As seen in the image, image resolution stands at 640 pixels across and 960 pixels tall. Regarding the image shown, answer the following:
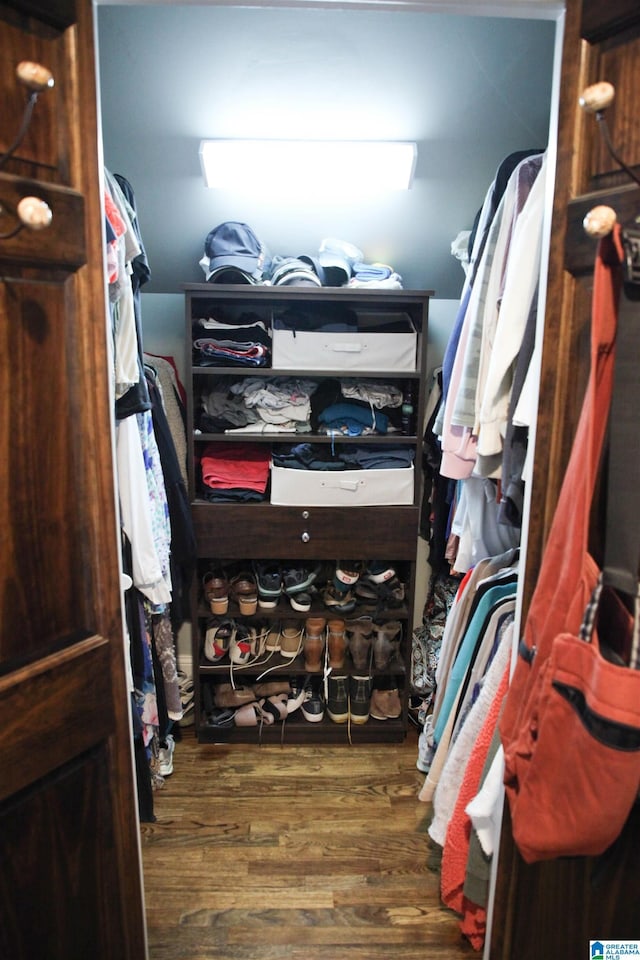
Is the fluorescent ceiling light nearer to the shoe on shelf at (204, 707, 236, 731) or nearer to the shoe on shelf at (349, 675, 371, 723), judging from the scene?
the shoe on shelf at (349, 675, 371, 723)

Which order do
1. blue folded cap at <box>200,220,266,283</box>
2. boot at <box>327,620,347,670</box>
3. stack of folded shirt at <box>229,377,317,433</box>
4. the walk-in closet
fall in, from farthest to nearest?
1. boot at <box>327,620,347,670</box>
2. stack of folded shirt at <box>229,377,317,433</box>
3. blue folded cap at <box>200,220,266,283</box>
4. the walk-in closet

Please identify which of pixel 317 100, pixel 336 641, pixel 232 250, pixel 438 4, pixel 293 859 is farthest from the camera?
pixel 336 641

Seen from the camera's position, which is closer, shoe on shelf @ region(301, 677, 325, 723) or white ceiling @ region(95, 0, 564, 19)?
white ceiling @ region(95, 0, 564, 19)

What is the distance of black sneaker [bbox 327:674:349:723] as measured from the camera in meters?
2.21

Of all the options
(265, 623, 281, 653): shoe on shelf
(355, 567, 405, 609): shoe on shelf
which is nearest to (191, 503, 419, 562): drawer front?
(355, 567, 405, 609): shoe on shelf

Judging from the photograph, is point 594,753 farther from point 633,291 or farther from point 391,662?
point 391,662

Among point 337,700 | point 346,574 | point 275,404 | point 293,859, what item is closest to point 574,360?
point 275,404

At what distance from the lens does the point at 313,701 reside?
2225 mm

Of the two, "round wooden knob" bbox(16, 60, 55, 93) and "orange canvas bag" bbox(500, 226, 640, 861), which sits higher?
"round wooden knob" bbox(16, 60, 55, 93)

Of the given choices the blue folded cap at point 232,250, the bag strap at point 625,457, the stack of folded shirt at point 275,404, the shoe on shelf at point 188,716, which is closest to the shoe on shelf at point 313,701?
the shoe on shelf at point 188,716

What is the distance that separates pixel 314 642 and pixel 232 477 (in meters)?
0.73

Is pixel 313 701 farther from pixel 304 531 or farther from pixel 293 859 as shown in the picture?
pixel 304 531

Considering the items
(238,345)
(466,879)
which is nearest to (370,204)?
(238,345)

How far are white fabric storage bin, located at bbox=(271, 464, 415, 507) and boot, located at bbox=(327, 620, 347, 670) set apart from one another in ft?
1.63
